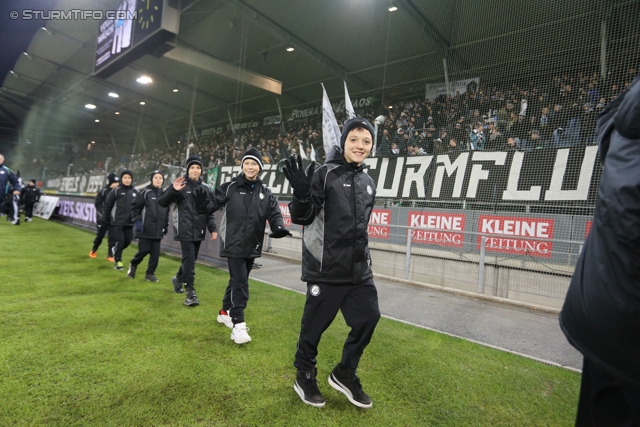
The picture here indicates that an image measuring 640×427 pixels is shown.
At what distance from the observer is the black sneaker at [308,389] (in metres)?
2.09

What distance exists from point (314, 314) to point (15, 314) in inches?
128

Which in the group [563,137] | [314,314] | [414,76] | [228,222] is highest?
[414,76]

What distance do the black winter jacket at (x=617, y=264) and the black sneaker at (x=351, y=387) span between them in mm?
1417

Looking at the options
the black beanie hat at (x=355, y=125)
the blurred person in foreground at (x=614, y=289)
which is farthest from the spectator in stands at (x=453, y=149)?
the blurred person in foreground at (x=614, y=289)

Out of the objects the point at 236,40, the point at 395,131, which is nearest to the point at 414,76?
the point at 395,131

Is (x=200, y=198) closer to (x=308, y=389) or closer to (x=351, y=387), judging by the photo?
(x=308, y=389)

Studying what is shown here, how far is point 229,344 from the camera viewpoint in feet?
9.73

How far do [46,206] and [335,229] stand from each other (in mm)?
19003

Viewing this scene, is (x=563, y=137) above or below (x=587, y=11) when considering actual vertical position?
below

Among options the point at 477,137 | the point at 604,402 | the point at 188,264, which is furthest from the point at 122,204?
the point at 477,137

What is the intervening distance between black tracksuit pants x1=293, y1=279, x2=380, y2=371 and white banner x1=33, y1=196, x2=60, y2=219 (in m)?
17.6

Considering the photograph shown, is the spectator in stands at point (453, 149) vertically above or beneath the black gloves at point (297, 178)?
above

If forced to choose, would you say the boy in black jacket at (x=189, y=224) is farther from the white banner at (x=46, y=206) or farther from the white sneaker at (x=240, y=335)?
the white banner at (x=46, y=206)

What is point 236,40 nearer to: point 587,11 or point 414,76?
point 414,76
